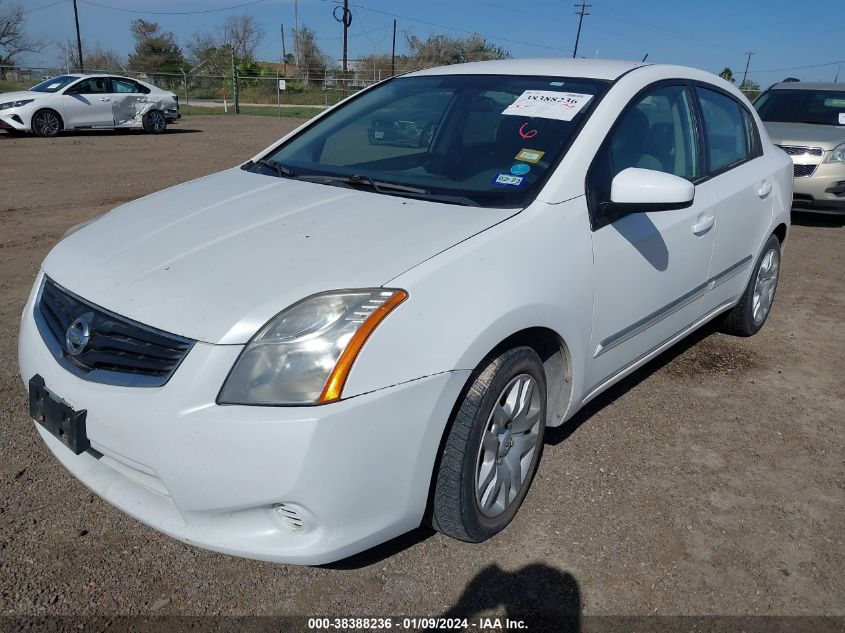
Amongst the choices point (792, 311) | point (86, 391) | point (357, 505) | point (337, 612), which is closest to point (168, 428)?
point (86, 391)

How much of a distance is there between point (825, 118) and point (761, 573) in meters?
8.39

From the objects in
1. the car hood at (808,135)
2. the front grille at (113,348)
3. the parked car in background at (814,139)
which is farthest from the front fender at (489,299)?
the car hood at (808,135)

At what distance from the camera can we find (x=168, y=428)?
199 centimetres

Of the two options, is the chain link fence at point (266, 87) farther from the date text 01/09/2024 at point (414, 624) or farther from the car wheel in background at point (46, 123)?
the date text 01/09/2024 at point (414, 624)

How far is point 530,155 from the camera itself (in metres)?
2.87

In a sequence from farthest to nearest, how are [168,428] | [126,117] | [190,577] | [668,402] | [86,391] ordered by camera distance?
[126,117]
[668,402]
[190,577]
[86,391]
[168,428]

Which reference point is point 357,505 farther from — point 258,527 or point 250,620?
point 250,620

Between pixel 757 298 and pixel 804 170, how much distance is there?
4.54 m

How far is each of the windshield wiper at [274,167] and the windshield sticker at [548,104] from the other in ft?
3.29

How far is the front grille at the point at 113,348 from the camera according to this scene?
2.06 meters

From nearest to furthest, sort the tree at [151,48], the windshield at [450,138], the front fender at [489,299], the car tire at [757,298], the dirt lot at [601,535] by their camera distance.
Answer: the front fender at [489,299] → the dirt lot at [601,535] → the windshield at [450,138] → the car tire at [757,298] → the tree at [151,48]

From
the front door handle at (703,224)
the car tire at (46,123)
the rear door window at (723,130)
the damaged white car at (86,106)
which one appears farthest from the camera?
the car tire at (46,123)

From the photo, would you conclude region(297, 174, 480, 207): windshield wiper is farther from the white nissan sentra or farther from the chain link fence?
the chain link fence

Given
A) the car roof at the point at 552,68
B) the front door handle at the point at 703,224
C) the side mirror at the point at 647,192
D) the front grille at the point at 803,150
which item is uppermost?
the car roof at the point at 552,68
